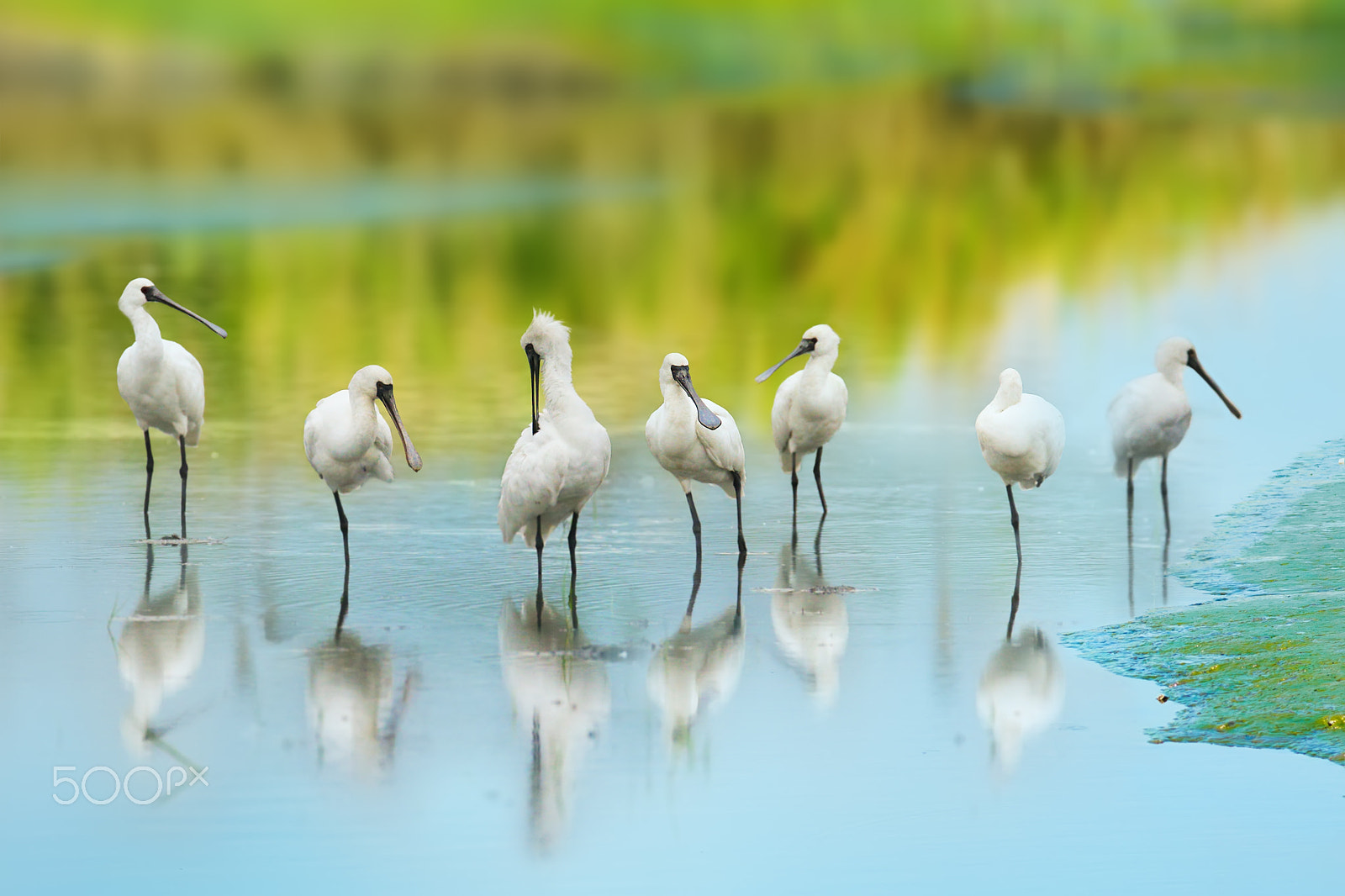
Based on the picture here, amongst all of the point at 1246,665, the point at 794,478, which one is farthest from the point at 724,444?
the point at 1246,665

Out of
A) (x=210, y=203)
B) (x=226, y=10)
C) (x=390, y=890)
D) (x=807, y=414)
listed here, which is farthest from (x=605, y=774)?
(x=226, y=10)

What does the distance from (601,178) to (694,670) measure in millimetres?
39686

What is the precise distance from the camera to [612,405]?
1554cm

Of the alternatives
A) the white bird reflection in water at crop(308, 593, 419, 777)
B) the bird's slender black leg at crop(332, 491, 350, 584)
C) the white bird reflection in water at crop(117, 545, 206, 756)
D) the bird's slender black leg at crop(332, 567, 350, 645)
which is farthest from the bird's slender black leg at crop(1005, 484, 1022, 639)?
the white bird reflection in water at crop(117, 545, 206, 756)

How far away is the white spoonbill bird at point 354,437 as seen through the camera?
1017cm

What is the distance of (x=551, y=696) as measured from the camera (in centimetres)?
763

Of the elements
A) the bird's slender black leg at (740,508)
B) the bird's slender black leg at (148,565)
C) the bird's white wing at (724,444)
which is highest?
the bird's white wing at (724,444)

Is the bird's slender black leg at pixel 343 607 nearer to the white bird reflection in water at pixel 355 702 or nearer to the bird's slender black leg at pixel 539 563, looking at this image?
the white bird reflection in water at pixel 355 702

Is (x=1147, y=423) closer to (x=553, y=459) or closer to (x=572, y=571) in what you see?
(x=572, y=571)

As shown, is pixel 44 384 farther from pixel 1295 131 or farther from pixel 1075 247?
pixel 1295 131

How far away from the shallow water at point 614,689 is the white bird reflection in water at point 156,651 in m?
0.02

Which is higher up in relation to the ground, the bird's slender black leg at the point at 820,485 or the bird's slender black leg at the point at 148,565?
the bird's slender black leg at the point at 820,485

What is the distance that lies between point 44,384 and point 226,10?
176 ft

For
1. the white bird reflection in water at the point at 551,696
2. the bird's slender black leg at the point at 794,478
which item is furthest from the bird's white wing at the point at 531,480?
the bird's slender black leg at the point at 794,478
